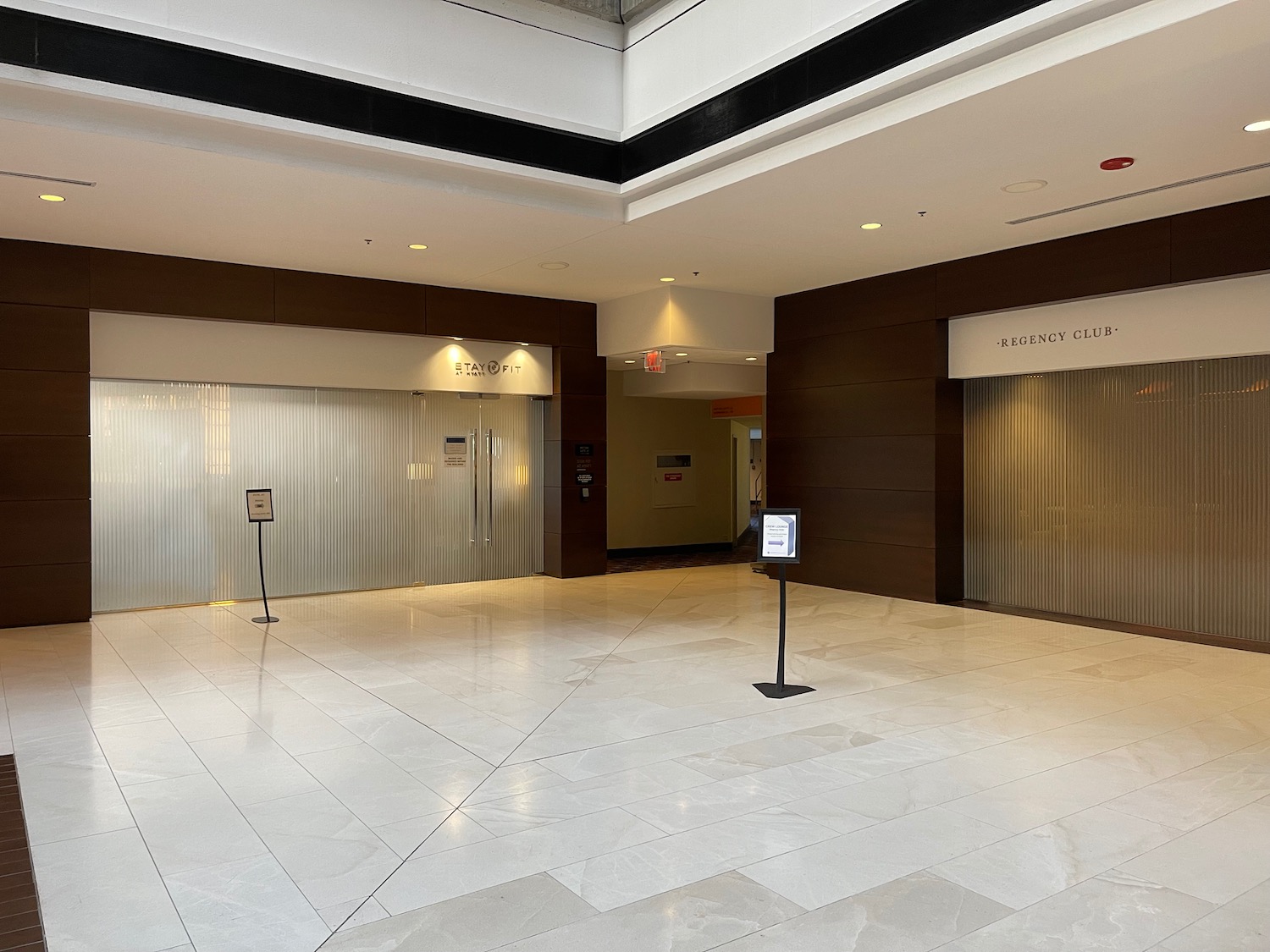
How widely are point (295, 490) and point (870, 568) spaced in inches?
305

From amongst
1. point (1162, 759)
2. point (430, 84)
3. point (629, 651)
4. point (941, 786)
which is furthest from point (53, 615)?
point (1162, 759)

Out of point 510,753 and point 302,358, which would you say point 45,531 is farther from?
point 510,753

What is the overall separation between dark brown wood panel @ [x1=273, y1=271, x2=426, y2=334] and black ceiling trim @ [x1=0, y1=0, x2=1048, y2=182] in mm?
4766

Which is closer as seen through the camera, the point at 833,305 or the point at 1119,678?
the point at 1119,678

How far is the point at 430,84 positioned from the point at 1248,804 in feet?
25.2

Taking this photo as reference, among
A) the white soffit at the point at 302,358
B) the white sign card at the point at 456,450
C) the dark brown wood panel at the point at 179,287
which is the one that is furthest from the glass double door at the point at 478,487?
the dark brown wood panel at the point at 179,287

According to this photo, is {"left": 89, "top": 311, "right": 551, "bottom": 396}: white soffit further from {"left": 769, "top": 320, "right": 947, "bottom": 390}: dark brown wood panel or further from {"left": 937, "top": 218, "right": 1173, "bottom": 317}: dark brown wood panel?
{"left": 937, "top": 218, "right": 1173, "bottom": 317}: dark brown wood panel

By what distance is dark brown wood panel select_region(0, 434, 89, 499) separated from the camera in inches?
400

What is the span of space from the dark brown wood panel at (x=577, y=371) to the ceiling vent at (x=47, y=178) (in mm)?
7067

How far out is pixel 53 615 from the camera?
10.4 meters

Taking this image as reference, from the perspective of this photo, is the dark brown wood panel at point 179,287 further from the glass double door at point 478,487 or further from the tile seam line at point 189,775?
the tile seam line at point 189,775

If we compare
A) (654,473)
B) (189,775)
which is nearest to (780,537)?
(189,775)

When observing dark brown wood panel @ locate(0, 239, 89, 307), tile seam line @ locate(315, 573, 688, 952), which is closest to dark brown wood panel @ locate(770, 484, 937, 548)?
tile seam line @ locate(315, 573, 688, 952)

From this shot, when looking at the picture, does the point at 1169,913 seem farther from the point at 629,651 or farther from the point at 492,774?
the point at 629,651
